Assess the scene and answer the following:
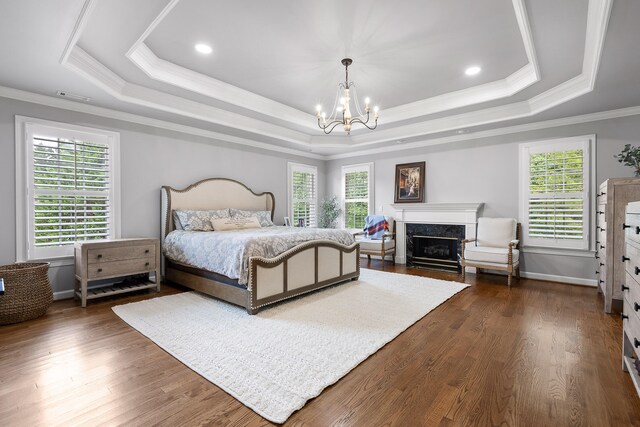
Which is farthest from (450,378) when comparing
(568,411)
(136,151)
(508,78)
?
(136,151)

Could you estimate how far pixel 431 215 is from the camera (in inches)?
237

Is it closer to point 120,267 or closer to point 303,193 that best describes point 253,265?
point 120,267

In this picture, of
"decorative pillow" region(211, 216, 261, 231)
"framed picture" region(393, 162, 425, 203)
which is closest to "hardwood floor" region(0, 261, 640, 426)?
"decorative pillow" region(211, 216, 261, 231)

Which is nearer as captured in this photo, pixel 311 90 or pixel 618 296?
pixel 618 296

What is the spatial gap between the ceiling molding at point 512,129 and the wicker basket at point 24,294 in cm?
581

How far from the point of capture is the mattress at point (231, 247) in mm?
3363

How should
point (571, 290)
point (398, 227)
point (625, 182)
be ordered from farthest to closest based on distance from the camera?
point (398, 227)
point (571, 290)
point (625, 182)

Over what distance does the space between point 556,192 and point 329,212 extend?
14.0 feet

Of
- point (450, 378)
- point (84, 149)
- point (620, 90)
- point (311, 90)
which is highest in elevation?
point (311, 90)

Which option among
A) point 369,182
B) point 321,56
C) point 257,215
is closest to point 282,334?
point 321,56

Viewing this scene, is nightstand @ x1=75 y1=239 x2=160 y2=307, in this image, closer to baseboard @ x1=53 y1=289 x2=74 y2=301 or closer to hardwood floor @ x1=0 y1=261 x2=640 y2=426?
baseboard @ x1=53 y1=289 x2=74 y2=301

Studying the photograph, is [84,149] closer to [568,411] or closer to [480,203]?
[568,411]

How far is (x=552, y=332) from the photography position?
9.52 ft

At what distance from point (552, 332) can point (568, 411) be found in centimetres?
135
